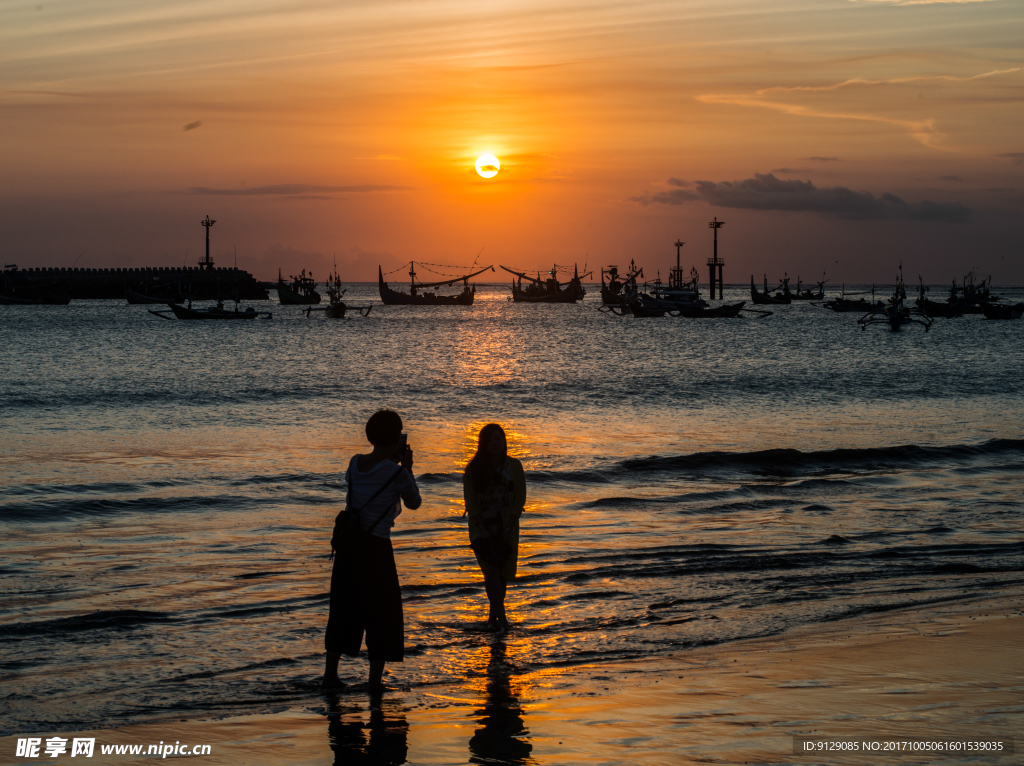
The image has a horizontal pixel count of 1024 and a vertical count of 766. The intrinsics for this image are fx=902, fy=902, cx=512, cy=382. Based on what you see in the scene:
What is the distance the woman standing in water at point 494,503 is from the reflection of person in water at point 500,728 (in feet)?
2.97

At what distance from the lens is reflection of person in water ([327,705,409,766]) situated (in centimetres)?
482

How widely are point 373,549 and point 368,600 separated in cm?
33

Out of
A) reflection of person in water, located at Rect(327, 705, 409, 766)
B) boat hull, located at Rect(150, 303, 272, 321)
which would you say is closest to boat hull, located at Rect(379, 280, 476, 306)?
boat hull, located at Rect(150, 303, 272, 321)

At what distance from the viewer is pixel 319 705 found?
570 cm

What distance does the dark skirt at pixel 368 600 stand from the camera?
5609 mm

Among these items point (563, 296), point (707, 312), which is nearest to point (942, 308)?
point (707, 312)

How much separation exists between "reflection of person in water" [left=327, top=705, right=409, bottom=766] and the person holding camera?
371mm

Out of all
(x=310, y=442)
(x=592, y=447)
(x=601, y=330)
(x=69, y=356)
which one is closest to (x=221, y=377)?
(x=69, y=356)

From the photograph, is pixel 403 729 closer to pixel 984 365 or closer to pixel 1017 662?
pixel 1017 662

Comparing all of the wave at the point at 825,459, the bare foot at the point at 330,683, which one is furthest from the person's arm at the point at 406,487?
the wave at the point at 825,459

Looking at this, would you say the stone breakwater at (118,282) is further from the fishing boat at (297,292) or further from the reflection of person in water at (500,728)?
the reflection of person in water at (500,728)

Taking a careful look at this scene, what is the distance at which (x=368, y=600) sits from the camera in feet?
18.5

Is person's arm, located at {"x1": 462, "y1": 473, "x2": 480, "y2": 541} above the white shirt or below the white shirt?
below

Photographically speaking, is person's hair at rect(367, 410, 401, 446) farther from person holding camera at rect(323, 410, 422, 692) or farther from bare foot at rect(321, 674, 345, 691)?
bare foot at rect(321, 674, 345, 691)
